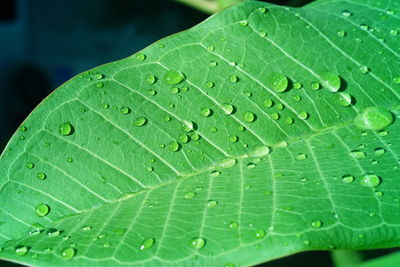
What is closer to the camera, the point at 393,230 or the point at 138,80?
the point at 393,230

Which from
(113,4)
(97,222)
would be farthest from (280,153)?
(113,4)

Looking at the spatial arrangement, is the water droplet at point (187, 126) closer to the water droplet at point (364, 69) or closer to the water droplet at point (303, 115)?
the water droplet at point (303, 115)

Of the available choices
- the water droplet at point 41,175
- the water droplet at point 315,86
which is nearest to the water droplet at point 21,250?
the water droplet at point 41,175

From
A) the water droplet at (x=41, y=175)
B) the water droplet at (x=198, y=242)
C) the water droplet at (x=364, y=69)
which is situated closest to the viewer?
the water droplet at (x=198, y=242)

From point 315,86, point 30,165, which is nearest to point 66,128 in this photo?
point 30,165

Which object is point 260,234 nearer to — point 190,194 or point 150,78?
point 190,194

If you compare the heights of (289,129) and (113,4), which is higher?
(113,4)

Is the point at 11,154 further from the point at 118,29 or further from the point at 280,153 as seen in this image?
the point at 118,29
